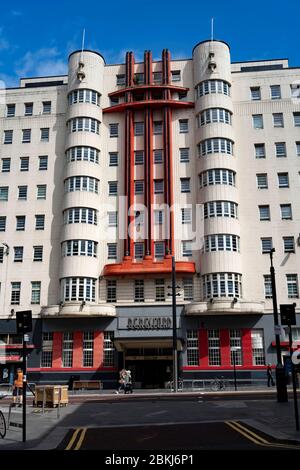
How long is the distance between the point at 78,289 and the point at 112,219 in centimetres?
780

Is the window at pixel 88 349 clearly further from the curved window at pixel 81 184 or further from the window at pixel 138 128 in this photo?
the window at pixel 138 128

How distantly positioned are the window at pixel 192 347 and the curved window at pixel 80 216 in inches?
551

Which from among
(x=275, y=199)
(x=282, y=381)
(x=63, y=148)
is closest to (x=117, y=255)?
(x=63, y=148)

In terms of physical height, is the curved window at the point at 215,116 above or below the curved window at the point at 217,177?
above

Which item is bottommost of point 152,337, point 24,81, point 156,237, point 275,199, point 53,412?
point 53,412

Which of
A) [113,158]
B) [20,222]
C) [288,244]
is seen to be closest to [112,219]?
[113,158]

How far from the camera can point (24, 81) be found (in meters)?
60.2

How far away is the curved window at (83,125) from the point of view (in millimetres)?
50594

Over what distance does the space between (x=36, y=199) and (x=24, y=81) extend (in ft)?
59.7

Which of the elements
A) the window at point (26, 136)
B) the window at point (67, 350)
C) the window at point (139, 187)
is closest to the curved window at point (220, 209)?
the window at point (139, 187)

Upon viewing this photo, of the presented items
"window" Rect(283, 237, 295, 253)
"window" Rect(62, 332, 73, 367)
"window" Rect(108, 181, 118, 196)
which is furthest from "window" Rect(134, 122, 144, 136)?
"window" Rect(62, 332, 73, 367)

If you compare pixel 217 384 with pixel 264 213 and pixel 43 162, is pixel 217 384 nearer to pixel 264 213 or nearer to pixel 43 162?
pixel 264 213

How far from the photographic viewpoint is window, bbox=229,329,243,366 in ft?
143

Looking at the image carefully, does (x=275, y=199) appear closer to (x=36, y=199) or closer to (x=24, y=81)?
(x=36, y=199)
